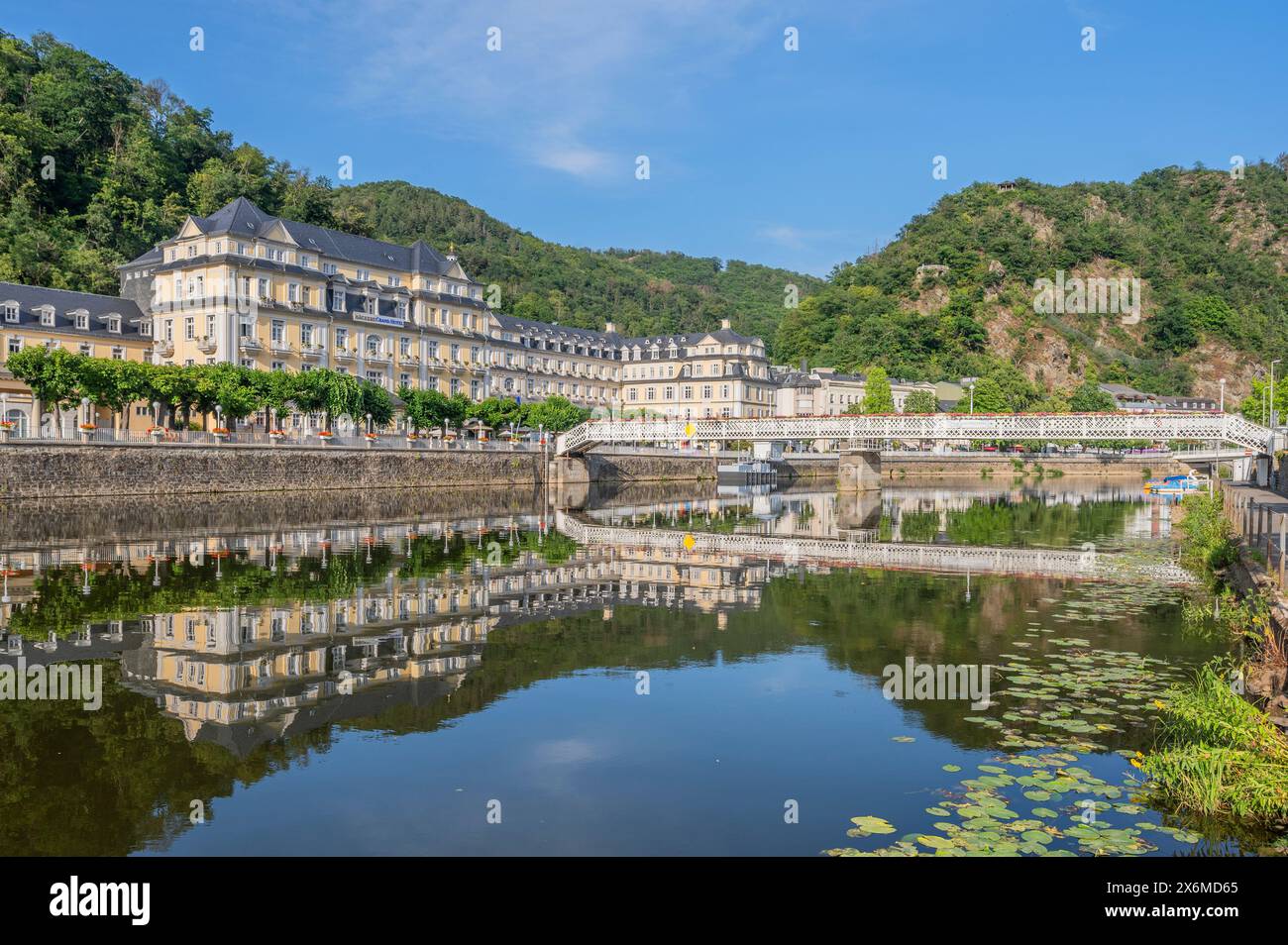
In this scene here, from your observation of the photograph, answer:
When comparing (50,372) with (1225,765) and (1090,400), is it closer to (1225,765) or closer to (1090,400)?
(1225,765)

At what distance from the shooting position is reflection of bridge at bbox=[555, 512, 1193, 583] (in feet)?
98.8

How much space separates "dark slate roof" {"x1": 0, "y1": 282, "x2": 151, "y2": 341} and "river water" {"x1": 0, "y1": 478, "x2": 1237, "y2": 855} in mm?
40520

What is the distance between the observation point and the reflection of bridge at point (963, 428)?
5244 centimetres

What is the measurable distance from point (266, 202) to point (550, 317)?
4847cm

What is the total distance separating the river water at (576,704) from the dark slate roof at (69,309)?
A: 1595 inches

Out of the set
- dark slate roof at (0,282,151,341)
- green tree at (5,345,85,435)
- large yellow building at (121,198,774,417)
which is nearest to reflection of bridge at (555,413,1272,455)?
large yellow building at (121,198,774,417)

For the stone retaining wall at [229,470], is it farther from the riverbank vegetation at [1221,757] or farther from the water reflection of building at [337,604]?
the riverbank vegetation at [1221,757]

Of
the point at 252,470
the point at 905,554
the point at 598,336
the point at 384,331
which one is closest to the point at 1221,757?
the point at 905,554

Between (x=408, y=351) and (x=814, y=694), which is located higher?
(x=408, y=351)

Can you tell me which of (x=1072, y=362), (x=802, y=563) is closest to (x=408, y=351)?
(x=802, y=563)

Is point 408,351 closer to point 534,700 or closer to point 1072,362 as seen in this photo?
point 534,700

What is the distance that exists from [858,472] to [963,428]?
17532 mm

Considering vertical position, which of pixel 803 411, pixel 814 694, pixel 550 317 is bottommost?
pixel 814 694
